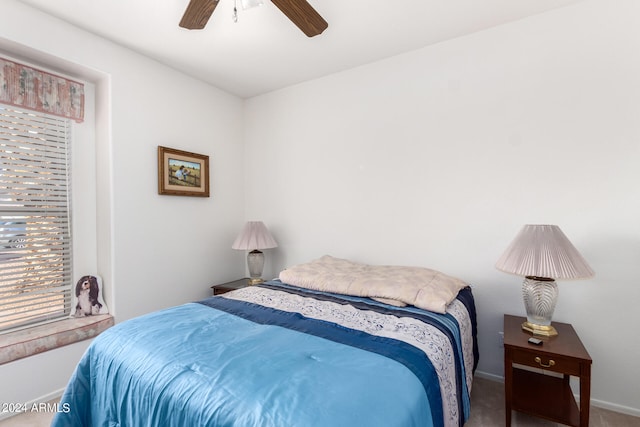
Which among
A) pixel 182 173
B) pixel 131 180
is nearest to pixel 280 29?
pixel 182 173

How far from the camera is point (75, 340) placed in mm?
2186

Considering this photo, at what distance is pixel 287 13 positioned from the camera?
158cm

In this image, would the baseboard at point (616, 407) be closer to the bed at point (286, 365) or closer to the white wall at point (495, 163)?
the white wall at point (495, 163)

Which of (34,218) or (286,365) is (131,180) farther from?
(286,365)

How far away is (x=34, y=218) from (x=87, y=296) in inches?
27.2

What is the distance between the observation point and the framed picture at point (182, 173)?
2713 millimetres

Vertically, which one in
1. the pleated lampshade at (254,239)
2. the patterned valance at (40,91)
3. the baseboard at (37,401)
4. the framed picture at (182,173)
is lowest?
the baseboard at (37,401)

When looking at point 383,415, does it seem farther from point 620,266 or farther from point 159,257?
point 159,257

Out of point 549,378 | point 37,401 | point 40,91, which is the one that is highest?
point 40,91

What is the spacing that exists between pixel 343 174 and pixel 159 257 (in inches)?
72.7

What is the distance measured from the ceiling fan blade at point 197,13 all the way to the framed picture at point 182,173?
1333 millimetres

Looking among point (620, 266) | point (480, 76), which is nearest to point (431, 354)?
point (620, 266)

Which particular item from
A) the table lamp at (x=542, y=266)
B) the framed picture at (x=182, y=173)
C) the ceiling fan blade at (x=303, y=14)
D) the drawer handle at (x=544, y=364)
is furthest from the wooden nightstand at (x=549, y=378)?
the framed picture at (x=182, y=173)

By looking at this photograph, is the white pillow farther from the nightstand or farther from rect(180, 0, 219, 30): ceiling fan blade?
rect(180, 0, 219, 30): ceiling fan blade
